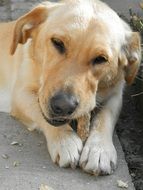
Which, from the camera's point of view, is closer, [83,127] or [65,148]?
[65,148]

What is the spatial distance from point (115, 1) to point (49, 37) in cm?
299

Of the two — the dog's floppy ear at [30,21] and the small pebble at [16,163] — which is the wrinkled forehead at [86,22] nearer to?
the dog's floppy ear at [30,21]

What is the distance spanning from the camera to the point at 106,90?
393 cm

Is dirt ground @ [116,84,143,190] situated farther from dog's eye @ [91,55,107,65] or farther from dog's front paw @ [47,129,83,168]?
dog's eye @ [91,55,107,65]

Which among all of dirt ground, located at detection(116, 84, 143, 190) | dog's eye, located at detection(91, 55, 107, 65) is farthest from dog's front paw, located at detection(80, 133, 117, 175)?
Answer: dog's eye, located at detection(91, 55, 107, 65)

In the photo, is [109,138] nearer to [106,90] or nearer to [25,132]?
[106,90]

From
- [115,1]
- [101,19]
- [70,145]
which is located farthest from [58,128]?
[115,1]

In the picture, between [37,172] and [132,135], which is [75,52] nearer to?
[37,172]

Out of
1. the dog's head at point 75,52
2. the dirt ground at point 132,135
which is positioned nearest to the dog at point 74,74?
the dog's head at point 75,52

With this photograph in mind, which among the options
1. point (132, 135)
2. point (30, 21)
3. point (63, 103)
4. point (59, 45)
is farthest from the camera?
point (132, 135)

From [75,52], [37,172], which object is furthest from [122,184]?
[75,52]

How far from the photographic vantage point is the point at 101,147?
3596mm

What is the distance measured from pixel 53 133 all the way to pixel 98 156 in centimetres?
35

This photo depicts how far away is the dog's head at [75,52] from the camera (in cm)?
339
